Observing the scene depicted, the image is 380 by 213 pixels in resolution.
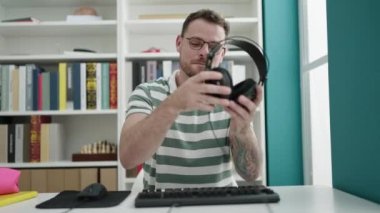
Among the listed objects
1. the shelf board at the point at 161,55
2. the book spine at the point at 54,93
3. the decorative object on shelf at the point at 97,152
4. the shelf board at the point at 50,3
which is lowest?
the decorative object on shelf at the point at 97,152

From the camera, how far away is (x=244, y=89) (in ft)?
2.79

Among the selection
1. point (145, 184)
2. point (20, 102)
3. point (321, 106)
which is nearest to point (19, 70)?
point (20, 102)

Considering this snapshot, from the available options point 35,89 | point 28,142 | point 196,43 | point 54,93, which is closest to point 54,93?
point 54,93

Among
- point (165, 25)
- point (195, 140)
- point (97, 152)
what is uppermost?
point (165, 25)

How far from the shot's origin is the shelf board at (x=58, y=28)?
2.15 metres

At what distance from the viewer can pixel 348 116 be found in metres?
0.91

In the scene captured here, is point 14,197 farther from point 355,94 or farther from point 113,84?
point 113,84

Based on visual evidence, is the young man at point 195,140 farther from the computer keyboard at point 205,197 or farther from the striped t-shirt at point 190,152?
the computer keyboard at point 205,197

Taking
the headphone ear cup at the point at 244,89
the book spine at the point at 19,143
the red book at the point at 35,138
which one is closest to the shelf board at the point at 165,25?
the red book at the point at 35,138

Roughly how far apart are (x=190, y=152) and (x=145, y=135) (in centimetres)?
28

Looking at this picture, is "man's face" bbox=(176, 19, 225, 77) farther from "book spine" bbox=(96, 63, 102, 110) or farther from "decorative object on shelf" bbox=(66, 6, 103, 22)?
"decorative object on shelf" bbox=(66, 6, 103, 22)

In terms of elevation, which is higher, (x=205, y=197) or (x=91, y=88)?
(x=91, y=88)

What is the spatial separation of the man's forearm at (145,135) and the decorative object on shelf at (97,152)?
1.10 m

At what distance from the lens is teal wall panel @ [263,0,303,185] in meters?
2.12
